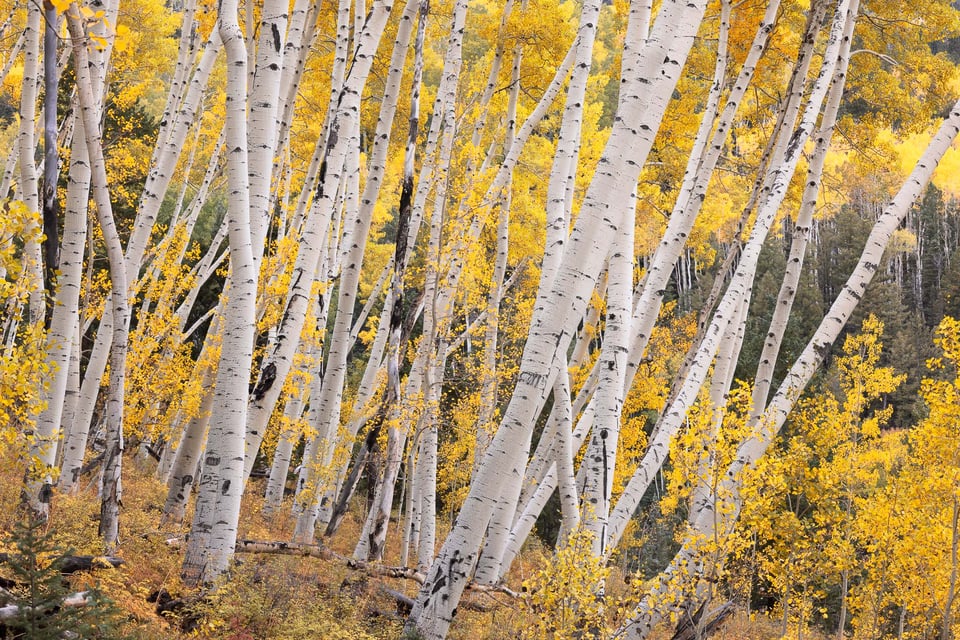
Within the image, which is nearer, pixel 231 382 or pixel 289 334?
pixel 231 382

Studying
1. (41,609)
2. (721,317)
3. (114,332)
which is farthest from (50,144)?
(721,317)

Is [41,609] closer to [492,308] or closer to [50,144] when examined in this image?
[50,144]

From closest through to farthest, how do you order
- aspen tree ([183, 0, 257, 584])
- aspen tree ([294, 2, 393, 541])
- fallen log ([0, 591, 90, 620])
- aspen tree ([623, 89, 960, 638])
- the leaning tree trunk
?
fallen log ([0, 591, 90, 620]) → aspen tree ([183, 0, 257, 584]) → the leaning tree trunk → aspen tree ([623, 89, 960, 638]) → aspen tree ([294, 2, 393, 541])

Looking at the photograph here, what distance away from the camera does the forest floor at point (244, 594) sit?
14.0 ft

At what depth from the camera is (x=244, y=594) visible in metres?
4.78

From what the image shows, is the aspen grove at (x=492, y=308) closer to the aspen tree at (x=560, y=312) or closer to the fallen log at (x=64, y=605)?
the aspen tree at (x=560, y=312)

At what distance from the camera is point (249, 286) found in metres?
4.61

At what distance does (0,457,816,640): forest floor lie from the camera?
4270 mm

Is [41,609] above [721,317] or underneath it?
underneath

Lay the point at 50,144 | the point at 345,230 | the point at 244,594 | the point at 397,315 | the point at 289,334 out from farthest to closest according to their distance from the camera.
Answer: the point at 345,230, the point at 397,315, the point at 289,334, the point at 50,144, the point at 244,594

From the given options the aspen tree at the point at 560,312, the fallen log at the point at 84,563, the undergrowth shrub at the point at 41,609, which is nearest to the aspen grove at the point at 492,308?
the aspen tree at the point at 560,312

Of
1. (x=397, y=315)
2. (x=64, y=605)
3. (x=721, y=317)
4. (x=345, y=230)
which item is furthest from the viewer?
(x=345, y=230)

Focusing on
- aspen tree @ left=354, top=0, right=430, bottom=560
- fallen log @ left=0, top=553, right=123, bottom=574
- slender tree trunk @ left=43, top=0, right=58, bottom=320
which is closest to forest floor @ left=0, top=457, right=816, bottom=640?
fallen log @ left=0, top=553, right=123, bottom=574

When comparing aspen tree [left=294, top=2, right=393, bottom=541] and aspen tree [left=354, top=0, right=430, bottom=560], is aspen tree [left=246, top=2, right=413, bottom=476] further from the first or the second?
aspen tree [left=354, top=0, right=430, bottom=560]
